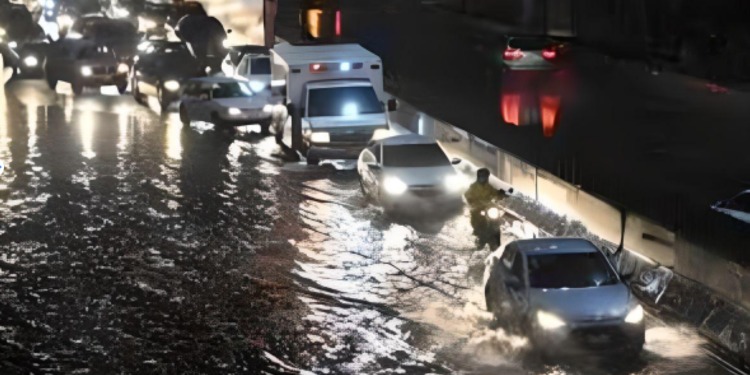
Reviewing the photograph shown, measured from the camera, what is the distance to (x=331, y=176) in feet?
93.1

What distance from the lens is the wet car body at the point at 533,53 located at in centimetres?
2752

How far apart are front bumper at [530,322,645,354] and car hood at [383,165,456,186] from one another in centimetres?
924

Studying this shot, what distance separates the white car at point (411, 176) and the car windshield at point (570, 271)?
7.78 meters

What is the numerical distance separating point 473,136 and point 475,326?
40.2ft

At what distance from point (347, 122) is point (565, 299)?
48.5 feet

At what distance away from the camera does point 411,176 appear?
2403cm

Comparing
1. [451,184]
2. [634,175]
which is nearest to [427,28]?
[451,184]

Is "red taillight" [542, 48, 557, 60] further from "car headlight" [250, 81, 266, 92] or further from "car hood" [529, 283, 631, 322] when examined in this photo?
"car hood" [529, 283, 631, 322]

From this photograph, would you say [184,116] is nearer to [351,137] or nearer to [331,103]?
[331,103]

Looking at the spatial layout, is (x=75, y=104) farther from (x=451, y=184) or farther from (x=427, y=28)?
(x=451, y=184)

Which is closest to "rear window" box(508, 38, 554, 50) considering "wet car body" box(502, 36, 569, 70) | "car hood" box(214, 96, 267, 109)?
"wet car body" box(502, 36, 569, 70)

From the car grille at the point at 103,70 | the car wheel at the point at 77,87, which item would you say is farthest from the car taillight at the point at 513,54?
the car wheel at the point at 77,87

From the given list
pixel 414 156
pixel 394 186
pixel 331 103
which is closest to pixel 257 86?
pixel 331 103

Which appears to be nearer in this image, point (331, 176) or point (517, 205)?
point (517, 205)
